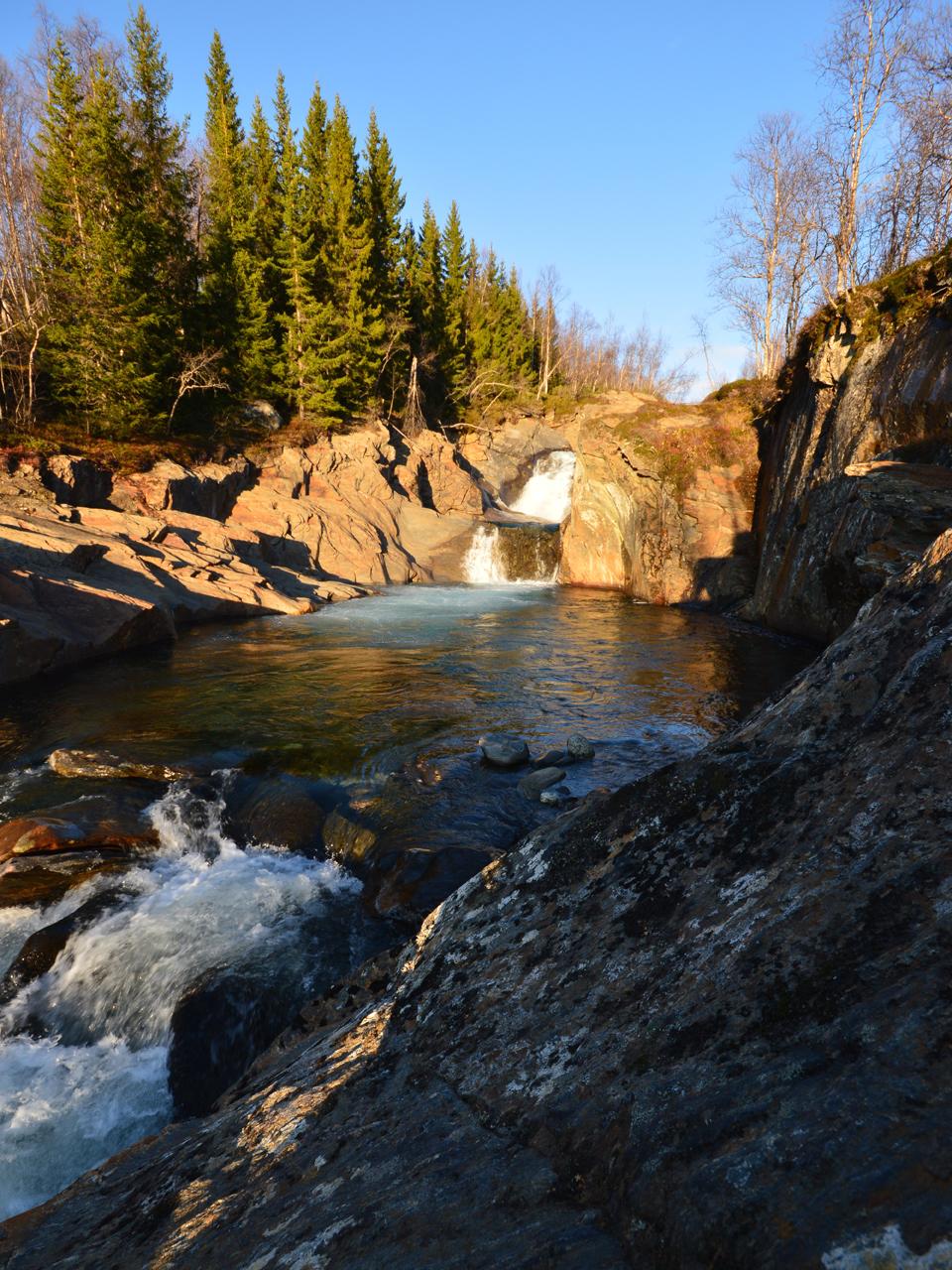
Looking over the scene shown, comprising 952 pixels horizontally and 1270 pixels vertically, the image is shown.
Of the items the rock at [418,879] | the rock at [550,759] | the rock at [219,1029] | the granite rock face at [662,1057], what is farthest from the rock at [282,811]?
the granite rock face at [662,1057]

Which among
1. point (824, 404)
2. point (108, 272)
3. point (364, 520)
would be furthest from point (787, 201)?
point (108, 272)

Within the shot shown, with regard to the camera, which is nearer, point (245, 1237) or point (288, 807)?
point (245, 1237)

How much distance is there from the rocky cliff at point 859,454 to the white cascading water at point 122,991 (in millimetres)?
9588

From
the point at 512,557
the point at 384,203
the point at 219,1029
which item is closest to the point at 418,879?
the point at 219,1029

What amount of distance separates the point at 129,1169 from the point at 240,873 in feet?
15.2

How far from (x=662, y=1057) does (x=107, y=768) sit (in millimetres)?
9450

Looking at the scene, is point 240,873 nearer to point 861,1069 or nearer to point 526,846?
point 526,846

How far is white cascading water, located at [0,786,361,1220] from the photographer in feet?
15.7

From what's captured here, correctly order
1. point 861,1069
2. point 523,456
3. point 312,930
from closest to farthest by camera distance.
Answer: point 861,1069
point 312,930
point 523,456

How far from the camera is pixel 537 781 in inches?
343

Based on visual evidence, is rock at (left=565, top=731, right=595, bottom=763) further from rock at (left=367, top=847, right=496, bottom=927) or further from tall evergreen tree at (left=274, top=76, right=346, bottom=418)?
tall evergreen tree at (left=274, top=76, right=346, bottom=418)

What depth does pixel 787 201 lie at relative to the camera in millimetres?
31469

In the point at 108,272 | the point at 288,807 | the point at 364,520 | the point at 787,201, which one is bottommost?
the point at 288,807

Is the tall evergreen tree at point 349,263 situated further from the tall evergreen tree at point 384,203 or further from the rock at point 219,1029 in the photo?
the rock at point 219,1029
